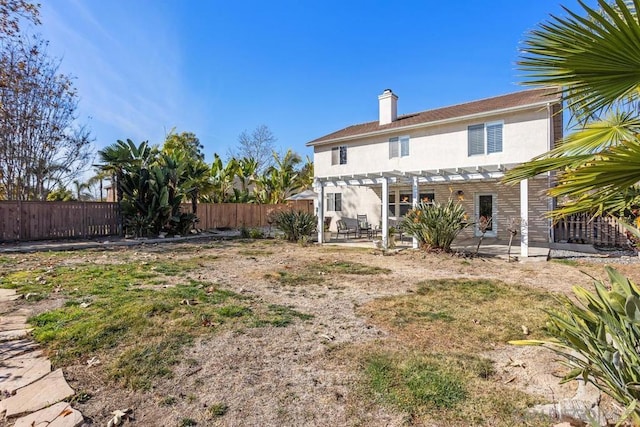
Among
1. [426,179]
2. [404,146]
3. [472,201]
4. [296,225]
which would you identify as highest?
[404,146]

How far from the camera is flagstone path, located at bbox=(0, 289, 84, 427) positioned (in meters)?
2.45

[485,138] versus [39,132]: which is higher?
[39,132]

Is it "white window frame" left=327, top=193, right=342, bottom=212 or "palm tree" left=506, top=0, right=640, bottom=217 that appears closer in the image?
"palm tree" left=506, top=0, right=640, bottom=217

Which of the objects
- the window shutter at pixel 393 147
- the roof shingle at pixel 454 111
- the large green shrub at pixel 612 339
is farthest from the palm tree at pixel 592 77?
the window shutter at pixel 393 147

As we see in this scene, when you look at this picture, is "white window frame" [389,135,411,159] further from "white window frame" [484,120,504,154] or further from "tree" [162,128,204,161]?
"tree" [162,128,204,161]

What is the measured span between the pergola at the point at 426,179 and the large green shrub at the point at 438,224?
745 mm

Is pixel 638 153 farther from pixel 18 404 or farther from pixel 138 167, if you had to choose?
pixel 138 167

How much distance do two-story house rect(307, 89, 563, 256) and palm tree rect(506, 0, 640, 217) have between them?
9.50 meters

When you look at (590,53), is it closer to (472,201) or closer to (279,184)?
(472,201)

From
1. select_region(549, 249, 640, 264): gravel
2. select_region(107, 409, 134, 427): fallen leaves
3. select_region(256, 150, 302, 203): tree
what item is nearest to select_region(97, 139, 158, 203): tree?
select_region(256, 150, 302, 203): tree

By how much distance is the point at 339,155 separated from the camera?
63.7 ft

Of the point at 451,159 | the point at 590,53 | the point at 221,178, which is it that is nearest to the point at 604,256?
the point at 451,159

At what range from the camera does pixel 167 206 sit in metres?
15.9

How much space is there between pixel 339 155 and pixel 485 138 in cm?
782
